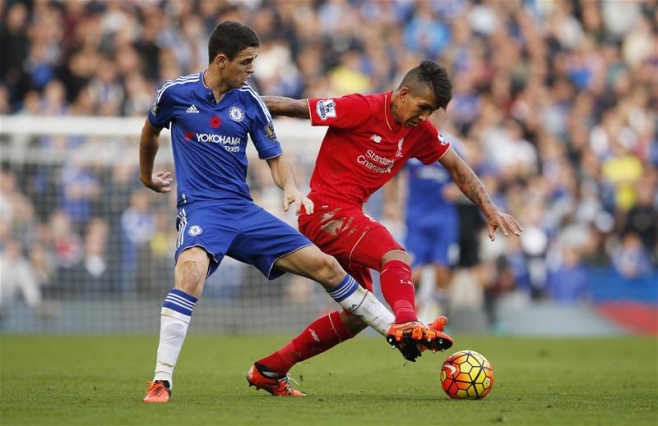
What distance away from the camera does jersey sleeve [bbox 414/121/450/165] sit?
879 centimetres

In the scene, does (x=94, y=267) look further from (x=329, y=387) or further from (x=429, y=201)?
(x=329, y=387)

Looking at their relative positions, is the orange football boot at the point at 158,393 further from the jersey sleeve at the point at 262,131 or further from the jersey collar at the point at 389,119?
the jersey collar at the point at 389,119

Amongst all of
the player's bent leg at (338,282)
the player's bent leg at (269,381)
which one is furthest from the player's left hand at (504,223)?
the player's bent leg at (269,381)

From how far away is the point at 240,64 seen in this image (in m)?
7.90

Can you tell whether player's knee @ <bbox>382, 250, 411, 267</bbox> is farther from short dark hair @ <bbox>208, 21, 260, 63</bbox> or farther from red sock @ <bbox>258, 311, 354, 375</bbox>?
short dark hair @ <bbox>208, 21, 260, 63</bbox>

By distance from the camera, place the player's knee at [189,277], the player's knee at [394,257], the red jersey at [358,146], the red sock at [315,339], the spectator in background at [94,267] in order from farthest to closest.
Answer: the spectator in background at [94,267] → the red jersey at [358,146] → the red sock at [315,339] → the player's knee at [394,257] → the player's knee at [189,277]

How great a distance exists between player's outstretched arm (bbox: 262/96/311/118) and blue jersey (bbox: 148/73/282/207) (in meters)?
0.23

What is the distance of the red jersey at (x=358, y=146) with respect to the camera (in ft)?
28.0

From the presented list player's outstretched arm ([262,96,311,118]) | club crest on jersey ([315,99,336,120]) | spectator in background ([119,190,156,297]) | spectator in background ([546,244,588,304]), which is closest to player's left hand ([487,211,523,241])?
club crest on jersey ([315,99,336,120])

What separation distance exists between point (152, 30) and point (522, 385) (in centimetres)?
1248

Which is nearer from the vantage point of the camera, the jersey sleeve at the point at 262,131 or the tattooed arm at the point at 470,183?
the jersey sleeve at the point at 262,131

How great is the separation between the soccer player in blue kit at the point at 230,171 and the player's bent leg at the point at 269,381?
76 cm

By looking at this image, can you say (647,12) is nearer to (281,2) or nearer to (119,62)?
(281,2)

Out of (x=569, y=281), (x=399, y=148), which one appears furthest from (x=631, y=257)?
(x=399, y=148)
